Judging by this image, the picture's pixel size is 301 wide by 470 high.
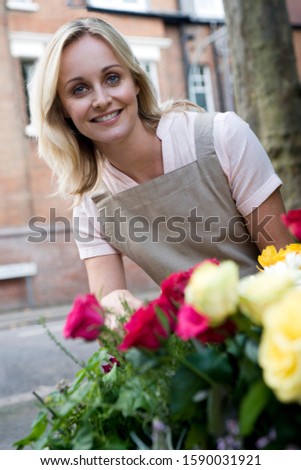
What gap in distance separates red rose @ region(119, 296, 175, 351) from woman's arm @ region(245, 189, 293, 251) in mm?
943

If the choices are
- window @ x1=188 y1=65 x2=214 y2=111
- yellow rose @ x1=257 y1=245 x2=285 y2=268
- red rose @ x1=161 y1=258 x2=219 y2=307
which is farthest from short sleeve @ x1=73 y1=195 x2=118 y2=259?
window @ x1=188 y1=65 x2=214 y2=111

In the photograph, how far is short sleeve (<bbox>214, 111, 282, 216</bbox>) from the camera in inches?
62.1

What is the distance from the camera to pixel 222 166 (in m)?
1.61

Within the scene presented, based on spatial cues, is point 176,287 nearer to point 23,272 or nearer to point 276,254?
point 276,254

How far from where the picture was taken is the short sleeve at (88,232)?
1.71 m

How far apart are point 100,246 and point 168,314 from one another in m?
1.06

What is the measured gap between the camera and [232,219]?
1.62 meters

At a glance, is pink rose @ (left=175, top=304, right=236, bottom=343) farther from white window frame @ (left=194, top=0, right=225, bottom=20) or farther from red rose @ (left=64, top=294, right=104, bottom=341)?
white window frame @ (left=194, top=0, right=225, bottom=20)

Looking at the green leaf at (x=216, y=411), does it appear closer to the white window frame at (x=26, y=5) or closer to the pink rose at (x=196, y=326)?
the pink rose at (x=196, y=326)

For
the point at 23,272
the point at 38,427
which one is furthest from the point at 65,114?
the point at 23,272

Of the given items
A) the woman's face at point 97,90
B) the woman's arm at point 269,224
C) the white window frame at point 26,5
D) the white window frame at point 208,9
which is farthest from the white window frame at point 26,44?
the woman's arm at point 269,224

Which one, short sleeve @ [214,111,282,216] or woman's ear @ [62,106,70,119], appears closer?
short sleeve @ [214,111,282,216]

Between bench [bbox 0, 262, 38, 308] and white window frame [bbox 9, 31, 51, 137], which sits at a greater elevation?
white window frame [bbox 9, 31, 51, 137]

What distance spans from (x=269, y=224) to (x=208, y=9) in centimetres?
→ 1393
